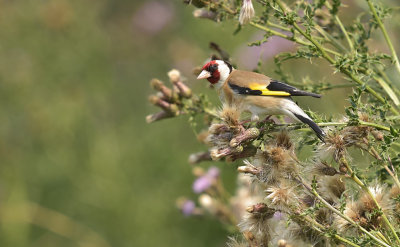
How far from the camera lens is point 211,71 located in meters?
2.77

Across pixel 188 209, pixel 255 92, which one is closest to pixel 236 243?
pixel 255 92

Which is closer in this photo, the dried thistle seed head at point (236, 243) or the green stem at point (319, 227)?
the green stem at point (319, 227)

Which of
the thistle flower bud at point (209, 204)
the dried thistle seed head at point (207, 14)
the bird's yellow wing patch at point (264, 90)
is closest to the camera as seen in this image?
the bird's yellow wing patch at point (264, 90)

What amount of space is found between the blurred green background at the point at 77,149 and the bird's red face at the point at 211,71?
303cm

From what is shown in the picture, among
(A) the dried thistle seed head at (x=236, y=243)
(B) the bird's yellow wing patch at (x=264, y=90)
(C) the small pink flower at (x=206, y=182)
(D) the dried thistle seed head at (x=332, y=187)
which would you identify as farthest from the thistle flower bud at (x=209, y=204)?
(D) the dried thistle seed head at (x=332, y=187)

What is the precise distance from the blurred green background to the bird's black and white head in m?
2.99

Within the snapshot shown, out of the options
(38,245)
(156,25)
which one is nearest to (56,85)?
(38,245)

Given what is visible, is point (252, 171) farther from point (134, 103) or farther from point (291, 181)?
point (134, 103)

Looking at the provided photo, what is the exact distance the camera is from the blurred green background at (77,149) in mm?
5734

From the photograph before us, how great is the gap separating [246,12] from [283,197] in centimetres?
73

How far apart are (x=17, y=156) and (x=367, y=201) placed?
17.1 ft

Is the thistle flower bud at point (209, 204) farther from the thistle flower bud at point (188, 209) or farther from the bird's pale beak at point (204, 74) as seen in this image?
the bird's pale beak at point (204, 74)

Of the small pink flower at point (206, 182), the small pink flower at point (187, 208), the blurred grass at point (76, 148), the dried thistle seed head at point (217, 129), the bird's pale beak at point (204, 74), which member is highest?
the dried thistle seed head at point (217, 129)

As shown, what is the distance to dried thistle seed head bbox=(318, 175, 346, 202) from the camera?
6.56ft
